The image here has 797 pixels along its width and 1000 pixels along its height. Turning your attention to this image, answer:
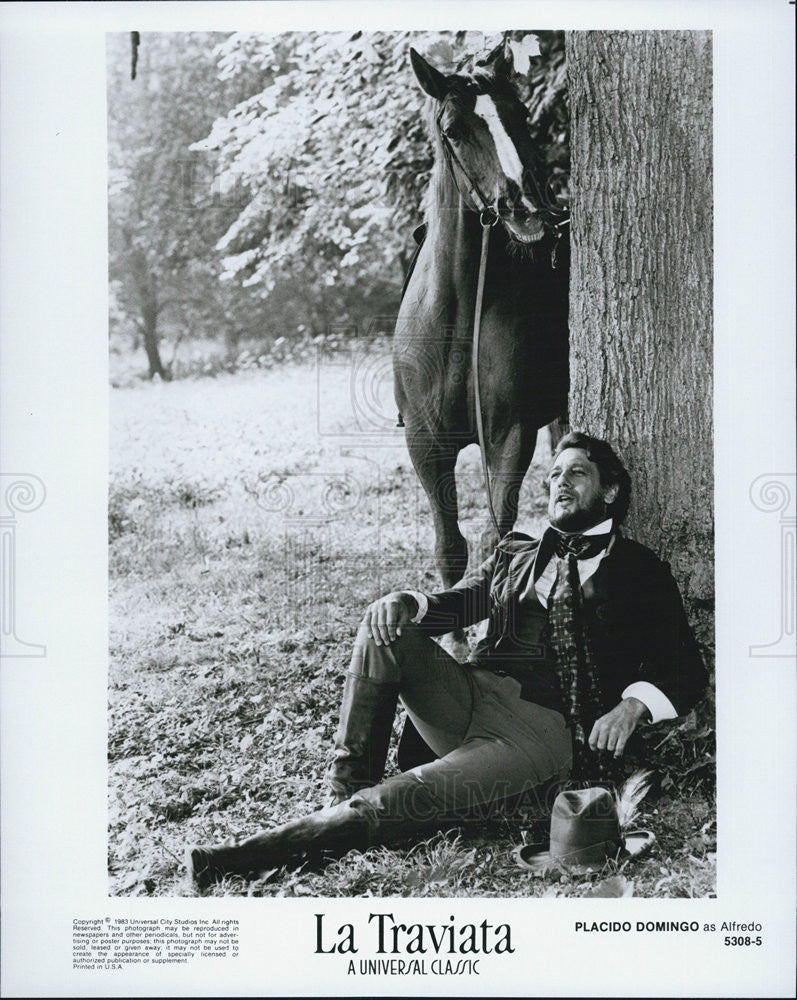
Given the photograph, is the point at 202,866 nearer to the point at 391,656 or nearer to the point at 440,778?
the point at 440,778

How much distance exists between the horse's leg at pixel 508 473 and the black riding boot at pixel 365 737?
2.37 feet

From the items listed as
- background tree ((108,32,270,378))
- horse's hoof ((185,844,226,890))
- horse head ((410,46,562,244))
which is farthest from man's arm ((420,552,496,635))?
background tree ((108,32,270,378))

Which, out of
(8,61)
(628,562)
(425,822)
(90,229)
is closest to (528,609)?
(628,562)

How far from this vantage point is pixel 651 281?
440 cm

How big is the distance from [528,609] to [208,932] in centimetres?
183

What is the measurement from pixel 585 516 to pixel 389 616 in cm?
88

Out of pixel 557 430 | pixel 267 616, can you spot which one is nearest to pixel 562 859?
pixel 267 616

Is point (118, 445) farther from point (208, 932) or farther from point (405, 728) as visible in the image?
point (208, 932)

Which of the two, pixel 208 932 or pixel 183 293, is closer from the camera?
pixel 208 932

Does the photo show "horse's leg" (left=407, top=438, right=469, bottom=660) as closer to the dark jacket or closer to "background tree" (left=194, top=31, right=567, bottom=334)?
the dark jacket

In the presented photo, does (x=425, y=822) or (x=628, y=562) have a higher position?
(x=628, y=562)

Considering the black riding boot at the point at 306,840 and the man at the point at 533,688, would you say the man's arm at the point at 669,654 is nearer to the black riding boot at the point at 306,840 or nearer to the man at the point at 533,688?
the man at the point at 533,688

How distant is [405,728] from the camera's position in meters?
4.36

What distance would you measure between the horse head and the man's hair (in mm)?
850
